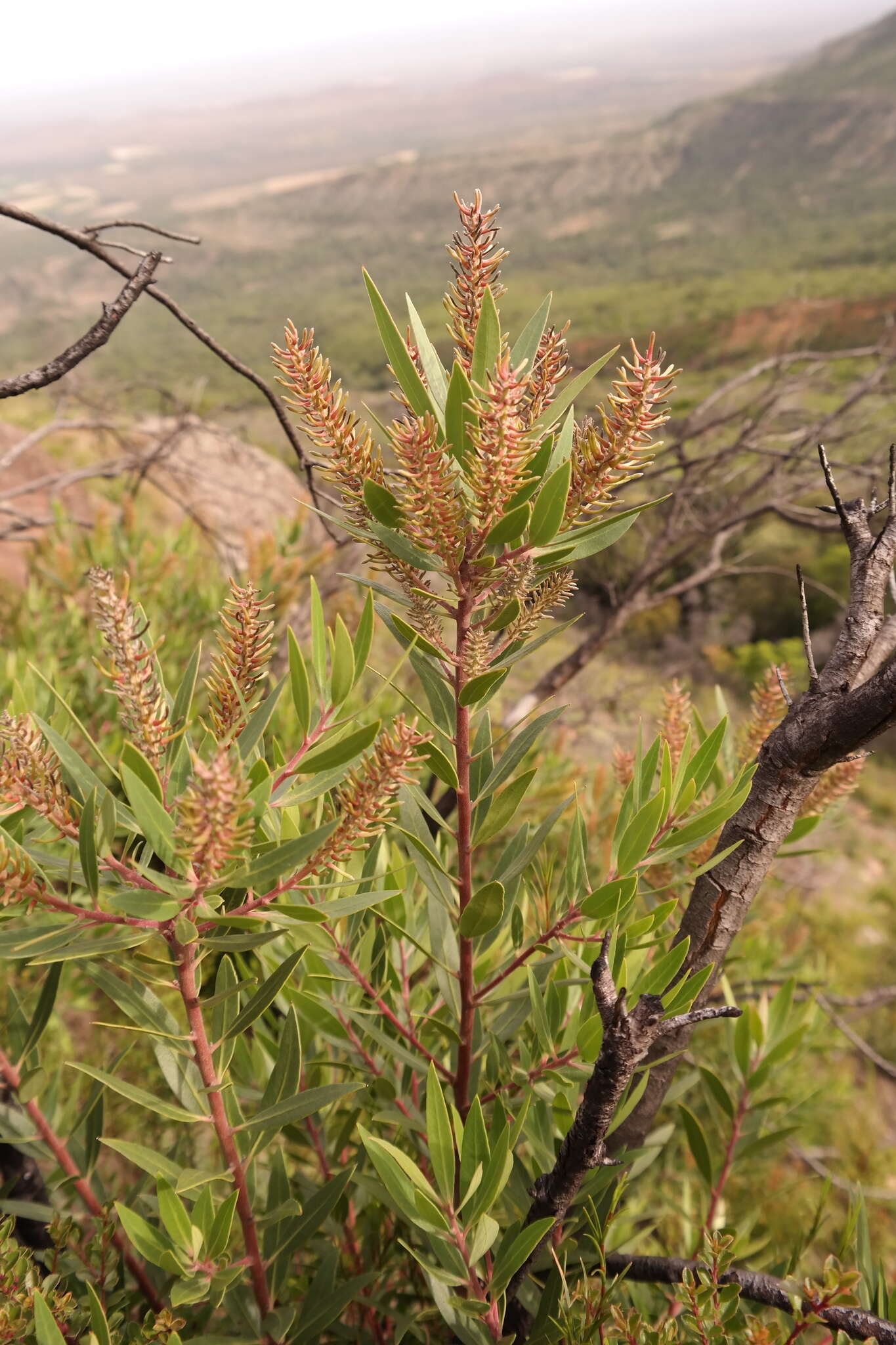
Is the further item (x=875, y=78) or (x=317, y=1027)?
(x=875, y=78)

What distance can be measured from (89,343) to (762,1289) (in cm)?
60

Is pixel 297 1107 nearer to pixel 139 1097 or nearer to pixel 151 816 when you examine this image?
pixel 139 1097

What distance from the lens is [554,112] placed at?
52.3m

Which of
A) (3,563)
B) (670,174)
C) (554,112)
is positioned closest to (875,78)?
(670,174)

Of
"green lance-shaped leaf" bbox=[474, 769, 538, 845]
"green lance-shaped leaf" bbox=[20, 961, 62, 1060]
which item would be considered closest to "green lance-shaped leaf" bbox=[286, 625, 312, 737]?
"green lance-shaped leaf" bbox=[474, 769, 538, 845]

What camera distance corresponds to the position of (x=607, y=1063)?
0.30 meters

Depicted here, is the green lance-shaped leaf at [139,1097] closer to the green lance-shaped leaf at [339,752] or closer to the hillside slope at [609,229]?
the green lance-shaped leaf at [339,752]

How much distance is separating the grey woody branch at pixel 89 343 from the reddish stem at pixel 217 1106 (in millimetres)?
322

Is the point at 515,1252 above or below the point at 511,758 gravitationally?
below

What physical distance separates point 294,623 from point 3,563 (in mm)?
1631

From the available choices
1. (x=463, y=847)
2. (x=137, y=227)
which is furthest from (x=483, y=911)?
(x=137, y=227)

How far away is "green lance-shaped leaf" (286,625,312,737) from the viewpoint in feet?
1.01

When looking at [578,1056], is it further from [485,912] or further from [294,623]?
[294,623]

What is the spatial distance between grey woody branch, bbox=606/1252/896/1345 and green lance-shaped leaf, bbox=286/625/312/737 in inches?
11.4
